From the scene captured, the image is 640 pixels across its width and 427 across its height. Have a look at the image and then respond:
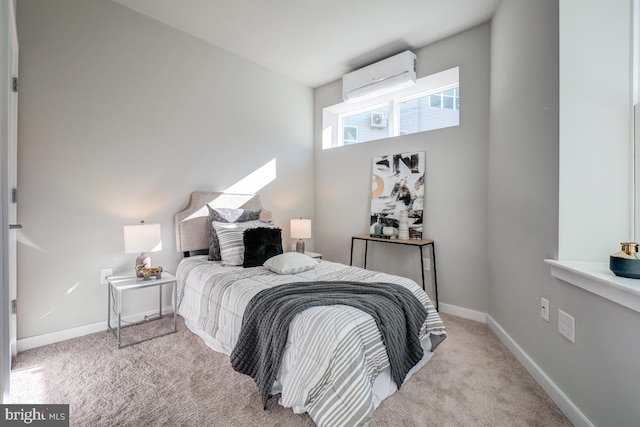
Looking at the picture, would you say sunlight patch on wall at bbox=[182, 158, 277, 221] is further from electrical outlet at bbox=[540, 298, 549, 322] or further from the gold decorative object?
electrical outlet at bbox=[540, 298, 549, 322]

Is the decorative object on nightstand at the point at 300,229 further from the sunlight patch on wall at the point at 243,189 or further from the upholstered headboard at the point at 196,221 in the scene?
the upholstered headboard at the point at 196,221

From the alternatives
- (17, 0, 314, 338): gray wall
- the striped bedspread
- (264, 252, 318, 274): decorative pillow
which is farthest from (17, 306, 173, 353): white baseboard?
(264, 252, 318, 274): decorative pillow

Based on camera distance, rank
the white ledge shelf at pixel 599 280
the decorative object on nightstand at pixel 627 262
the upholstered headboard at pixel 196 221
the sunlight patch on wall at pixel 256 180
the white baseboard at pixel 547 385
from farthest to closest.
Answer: the sunlight patch on wall at pixel 256 180, the upholstered headboard at pixel 196 221, the white baseboard at pixel 547 385, the decorative object on nightstand at pixel 627 262, the white ledge shelf at pixel 599 280

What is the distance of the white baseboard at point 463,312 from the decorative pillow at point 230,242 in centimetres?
218

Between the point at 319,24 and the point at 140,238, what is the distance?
101 inches

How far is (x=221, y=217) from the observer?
301cm

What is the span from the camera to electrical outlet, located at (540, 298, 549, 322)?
180 centimetres

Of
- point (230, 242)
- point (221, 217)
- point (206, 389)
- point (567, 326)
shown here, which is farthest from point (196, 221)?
point (567, 326)

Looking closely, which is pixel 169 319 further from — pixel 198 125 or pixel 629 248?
pixel 629 248

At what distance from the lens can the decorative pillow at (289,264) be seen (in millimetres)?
2363

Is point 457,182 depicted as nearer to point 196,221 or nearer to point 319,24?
point 319,24

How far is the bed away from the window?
1710 millimetres

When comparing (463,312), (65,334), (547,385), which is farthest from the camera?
(463,312)

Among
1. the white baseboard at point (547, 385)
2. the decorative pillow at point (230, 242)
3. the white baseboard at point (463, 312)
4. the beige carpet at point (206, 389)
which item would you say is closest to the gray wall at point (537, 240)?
the white baseboard at point (547, 385)
